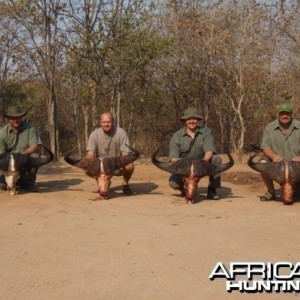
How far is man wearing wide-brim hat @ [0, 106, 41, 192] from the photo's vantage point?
31.6ft

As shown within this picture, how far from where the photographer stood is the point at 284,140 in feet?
29.2

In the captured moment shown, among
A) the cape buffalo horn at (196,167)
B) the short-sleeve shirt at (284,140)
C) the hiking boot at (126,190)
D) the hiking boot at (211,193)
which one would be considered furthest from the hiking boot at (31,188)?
the short-sleeve shirt at (284,140)

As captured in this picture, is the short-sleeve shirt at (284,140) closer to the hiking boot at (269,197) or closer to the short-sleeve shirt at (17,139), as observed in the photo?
the hiking boot at (269,197)

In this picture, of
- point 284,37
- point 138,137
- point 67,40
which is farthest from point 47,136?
point 284,37

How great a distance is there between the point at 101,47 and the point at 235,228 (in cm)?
868

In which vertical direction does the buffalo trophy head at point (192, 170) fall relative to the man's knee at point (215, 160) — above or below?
below

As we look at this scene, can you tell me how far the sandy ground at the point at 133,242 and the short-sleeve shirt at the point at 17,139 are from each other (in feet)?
2.76

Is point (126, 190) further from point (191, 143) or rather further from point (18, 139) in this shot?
point (18, 139)

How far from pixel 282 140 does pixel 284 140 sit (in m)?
0.03

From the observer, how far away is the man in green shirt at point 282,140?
8852mm

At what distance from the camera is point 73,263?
16.9 ft

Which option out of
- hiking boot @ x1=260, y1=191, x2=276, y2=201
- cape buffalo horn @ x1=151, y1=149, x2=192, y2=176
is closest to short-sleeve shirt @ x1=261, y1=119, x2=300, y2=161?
hiking boot @ x1=260, y1=191, x2=276, y2=201

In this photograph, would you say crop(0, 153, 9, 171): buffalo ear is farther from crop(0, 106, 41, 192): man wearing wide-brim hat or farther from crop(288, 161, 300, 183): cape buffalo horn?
crop(288, 161, 300, 183): cape buffalo horn

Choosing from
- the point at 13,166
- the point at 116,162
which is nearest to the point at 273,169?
the point at 116,162
